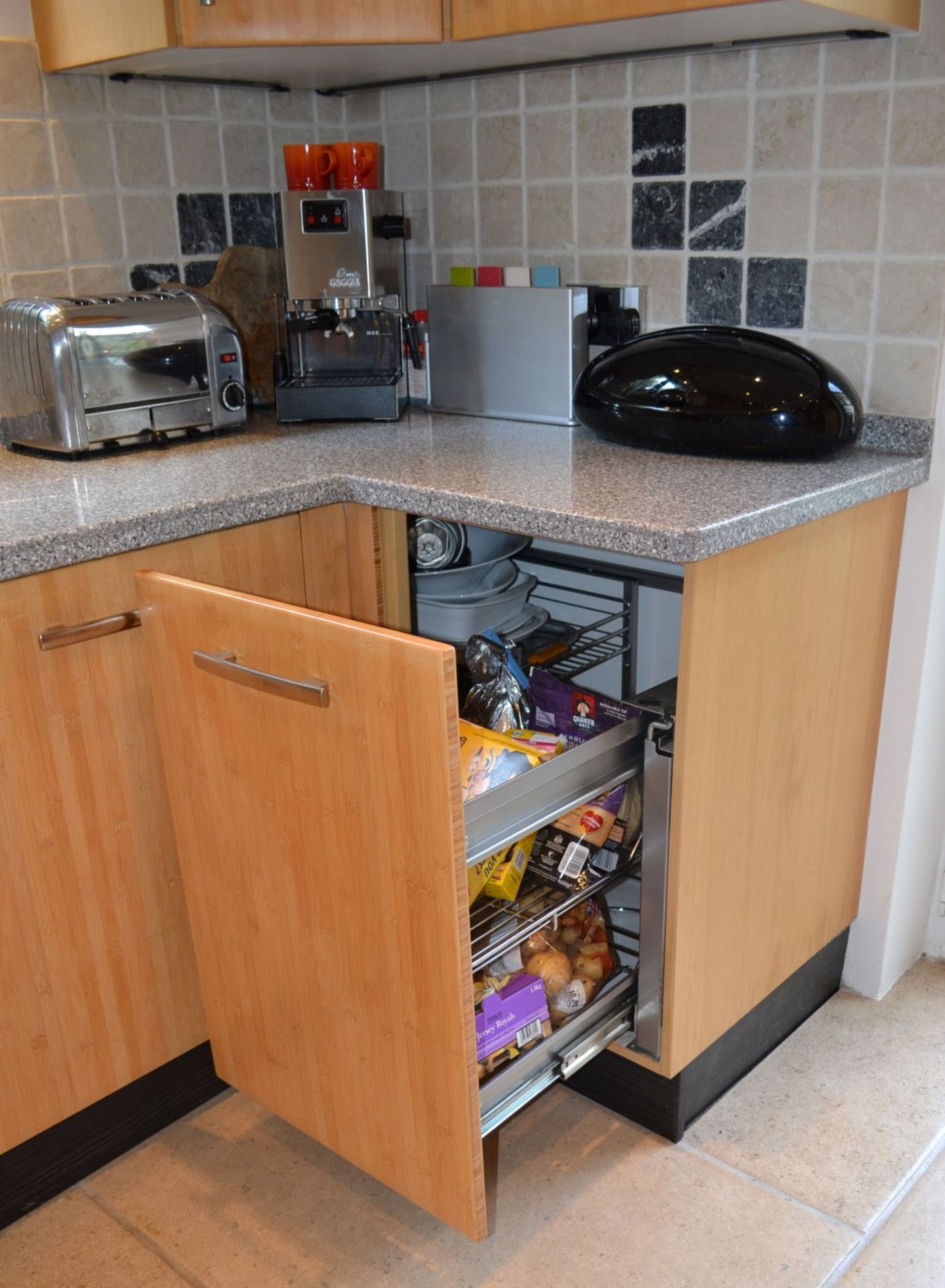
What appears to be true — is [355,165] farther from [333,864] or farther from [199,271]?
[333,864]

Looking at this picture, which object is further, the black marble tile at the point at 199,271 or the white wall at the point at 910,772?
the black marble tile at the point at 199,271

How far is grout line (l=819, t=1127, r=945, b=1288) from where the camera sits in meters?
1.31

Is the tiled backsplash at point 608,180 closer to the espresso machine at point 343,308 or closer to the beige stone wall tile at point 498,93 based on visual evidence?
the beige stone wall tile at point 498,93

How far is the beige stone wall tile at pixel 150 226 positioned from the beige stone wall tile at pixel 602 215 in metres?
0.67

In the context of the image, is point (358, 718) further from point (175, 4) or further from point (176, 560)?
point (175, 4)

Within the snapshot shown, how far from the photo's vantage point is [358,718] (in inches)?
41.3

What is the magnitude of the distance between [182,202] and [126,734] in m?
1.00

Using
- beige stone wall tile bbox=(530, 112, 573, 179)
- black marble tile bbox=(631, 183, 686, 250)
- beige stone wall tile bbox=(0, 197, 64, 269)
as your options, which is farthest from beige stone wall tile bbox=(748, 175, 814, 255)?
beige stone wall tile bbox=(0, 197, 64, 269)

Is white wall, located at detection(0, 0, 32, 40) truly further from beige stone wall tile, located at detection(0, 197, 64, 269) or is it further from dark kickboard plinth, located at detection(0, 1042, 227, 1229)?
dark kickboard plinth, located at detection(0, 1042, 227, 1229)

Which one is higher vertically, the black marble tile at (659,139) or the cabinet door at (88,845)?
the black marble tile at (659,139)

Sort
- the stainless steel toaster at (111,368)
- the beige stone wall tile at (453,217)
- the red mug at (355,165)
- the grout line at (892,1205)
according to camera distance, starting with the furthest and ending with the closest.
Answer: the beige stone wall tile at (453,217) < the red mug at (355,165) < the stainless steel toaster at (111,368) < the grout line at (892,1205)

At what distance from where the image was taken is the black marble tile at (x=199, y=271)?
6.31 ft

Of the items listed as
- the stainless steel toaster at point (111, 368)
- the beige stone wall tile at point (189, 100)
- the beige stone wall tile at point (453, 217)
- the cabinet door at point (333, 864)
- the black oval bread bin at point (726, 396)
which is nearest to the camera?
the cabinet door at point (333, 864)

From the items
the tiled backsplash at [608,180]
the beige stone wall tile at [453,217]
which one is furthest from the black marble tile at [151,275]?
the beige stone wall tile at [453,217]
